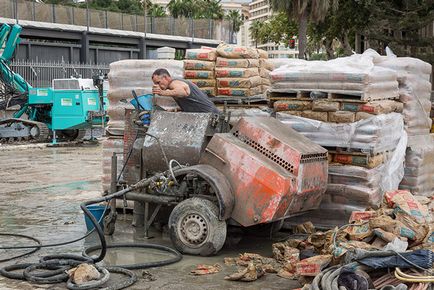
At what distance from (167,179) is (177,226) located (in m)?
0.55

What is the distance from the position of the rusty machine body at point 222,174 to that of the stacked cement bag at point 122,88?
1.74m

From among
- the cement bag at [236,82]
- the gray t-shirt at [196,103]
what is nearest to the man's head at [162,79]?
the gray t-shirt at [196,103]

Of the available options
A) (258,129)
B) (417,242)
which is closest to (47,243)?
(258,129)

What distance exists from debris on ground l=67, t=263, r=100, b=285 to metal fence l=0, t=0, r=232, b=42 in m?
31.0

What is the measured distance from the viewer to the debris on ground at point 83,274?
657 cm

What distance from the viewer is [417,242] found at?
6.55m

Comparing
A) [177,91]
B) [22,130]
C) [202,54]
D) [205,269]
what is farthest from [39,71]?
[205,269]

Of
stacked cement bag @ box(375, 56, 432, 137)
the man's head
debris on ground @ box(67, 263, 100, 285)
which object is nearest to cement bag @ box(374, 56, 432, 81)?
stacked cement bag @ box(375, 56, 432, 137)

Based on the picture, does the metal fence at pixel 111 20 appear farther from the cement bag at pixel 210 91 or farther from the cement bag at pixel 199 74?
the cement bag at pixel 210 91

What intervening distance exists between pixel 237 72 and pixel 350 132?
75.1 inches

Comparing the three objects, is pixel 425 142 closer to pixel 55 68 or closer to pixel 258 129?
pixel 258 129

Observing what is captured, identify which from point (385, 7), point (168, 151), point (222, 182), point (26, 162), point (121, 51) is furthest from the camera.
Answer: point (121, 51)

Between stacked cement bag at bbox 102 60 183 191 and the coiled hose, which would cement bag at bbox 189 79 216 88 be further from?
the coiled hose

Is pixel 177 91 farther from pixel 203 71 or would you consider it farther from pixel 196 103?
pixel 203 71
